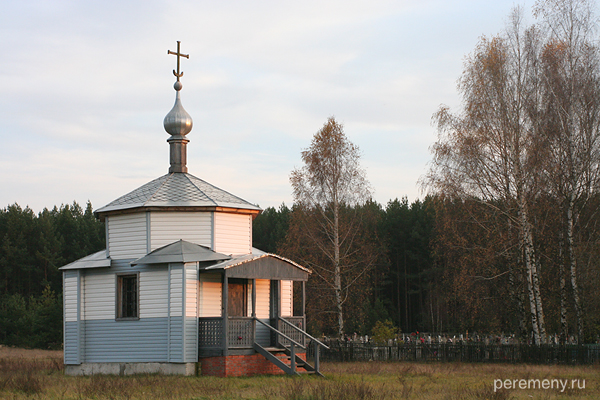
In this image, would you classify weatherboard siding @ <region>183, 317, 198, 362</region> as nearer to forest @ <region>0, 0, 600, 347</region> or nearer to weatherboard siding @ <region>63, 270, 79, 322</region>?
weatherboard siding @ <region>63, 270, 79, 322</region>

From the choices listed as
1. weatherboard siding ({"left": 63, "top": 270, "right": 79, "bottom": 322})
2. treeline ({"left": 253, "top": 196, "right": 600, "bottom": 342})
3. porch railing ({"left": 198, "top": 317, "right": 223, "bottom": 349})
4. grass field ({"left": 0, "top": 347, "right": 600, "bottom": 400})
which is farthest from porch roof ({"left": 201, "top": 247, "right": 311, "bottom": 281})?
treeline ({"left": 253, "top": 196, "right": 600, "bottom": 342})

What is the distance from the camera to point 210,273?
20016mm

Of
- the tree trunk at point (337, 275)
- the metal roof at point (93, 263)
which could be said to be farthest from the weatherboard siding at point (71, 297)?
the tree trunk at point (337, 275)

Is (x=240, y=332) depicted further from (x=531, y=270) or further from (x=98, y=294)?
(x=531, y=270)

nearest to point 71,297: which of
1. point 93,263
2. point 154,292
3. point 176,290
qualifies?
point 93,263

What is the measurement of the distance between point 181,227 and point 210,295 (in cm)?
229

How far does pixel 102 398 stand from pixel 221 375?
6.41 m

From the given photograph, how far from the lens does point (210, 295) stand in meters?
20.1

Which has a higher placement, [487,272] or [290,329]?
[487,272]

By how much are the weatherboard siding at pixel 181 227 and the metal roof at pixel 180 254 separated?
0.25 meters

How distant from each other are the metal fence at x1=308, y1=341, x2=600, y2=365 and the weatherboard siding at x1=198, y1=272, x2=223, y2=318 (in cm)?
974

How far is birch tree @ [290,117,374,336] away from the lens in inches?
1232

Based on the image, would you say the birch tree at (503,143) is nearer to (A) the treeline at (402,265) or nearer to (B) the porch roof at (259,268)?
(B) the porch roof at (259,268)

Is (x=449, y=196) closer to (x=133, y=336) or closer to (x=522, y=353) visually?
(x=522, y=353)
